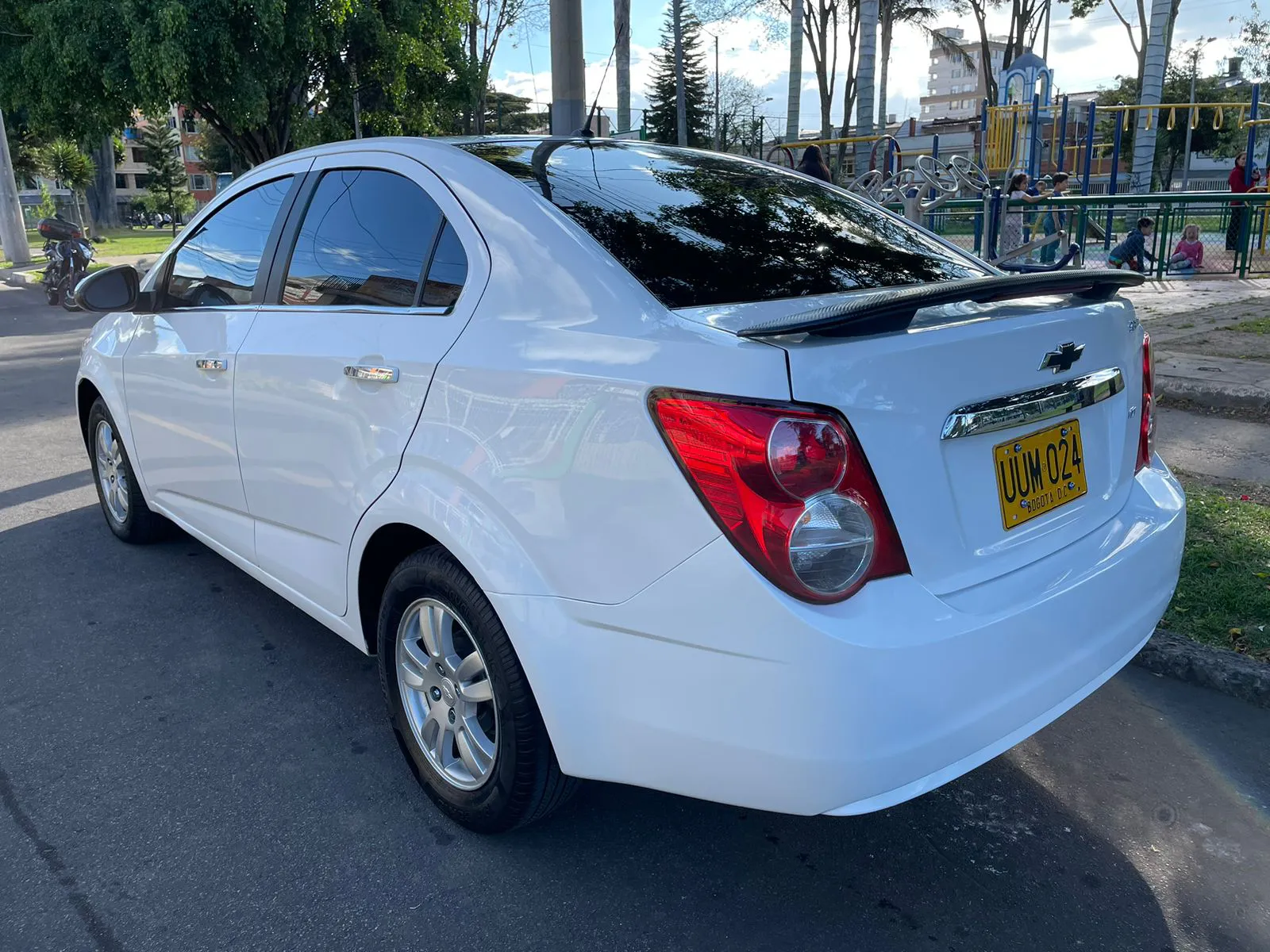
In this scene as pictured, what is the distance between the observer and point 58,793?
9.23ft

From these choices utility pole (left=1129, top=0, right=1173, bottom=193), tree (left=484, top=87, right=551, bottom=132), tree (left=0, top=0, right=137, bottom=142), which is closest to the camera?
tree (left=0, top=0, right=137, bottom=142)

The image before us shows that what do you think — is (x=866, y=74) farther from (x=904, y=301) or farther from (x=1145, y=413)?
(x=904, y=301)

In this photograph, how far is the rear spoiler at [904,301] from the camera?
1.92m

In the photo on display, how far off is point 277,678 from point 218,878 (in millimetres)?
1091

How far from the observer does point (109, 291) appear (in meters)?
4.00

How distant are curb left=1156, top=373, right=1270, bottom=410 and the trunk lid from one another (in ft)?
16.0

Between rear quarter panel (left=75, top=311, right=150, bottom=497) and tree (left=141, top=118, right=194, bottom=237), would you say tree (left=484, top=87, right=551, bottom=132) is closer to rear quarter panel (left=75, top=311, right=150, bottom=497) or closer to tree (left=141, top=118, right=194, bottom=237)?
tree (left=141, top=118, right=194, bottom=237)

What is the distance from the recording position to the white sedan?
6.20 feet

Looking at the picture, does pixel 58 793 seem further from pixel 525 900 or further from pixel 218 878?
pixel 525 900

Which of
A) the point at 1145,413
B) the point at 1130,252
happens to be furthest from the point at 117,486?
the point at 1130,252

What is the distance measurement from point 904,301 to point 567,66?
19.5ft

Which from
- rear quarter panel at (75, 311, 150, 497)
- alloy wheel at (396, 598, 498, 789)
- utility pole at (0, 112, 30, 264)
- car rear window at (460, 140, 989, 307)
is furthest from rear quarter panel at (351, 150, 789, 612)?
utility pole at (0, 112, 30, 264)

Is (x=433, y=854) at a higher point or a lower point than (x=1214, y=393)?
lower

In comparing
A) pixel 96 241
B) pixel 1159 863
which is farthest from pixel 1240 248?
pixel 96 241
